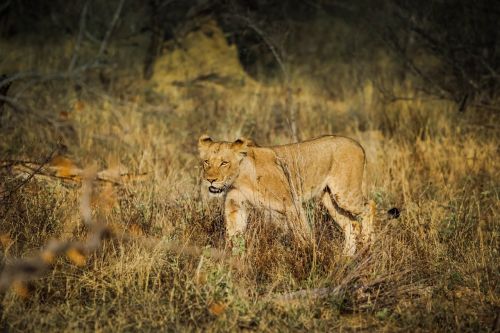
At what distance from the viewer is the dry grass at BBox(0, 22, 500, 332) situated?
12.9ft

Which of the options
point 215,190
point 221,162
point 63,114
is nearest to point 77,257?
point 215,190

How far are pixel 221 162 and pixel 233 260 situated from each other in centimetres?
91

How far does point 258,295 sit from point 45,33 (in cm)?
1115

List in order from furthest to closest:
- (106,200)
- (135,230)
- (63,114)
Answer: (63,114) < (106,200) < (135,230)

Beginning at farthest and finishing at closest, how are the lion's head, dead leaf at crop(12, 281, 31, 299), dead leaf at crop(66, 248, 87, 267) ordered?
the lion's head < dead leaf at crop(66, 248, 87, 267) < dead leaf at crop(12, 281, 31, 299)

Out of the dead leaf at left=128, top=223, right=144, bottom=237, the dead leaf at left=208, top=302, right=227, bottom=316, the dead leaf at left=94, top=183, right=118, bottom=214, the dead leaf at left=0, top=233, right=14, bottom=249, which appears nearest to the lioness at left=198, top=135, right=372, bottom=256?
the dead leaf at left=128, top=223, right=144, bottom=237

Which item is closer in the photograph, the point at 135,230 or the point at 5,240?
the point at 5,240

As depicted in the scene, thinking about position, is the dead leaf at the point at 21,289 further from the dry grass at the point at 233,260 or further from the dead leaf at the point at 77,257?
the dead leaf at the point at 77,257

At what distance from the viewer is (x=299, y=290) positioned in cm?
430

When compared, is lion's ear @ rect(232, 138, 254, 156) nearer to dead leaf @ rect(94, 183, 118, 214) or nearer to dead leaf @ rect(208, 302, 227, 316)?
dead leaf @ rect(94, 183, 118, 214)

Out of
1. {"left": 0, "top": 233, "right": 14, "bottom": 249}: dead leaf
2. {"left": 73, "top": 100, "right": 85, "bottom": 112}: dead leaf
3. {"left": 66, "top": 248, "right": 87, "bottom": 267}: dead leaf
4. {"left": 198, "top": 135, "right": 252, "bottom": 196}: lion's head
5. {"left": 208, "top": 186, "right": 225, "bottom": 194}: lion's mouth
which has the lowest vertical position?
{"left": 66, "top": 248, "right": 87, "bottom": 267}: dead leaf

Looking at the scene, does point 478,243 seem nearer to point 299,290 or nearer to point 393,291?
point 393,291

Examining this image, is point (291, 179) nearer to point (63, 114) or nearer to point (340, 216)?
point (340, 216)

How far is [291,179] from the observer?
5.26 metres
